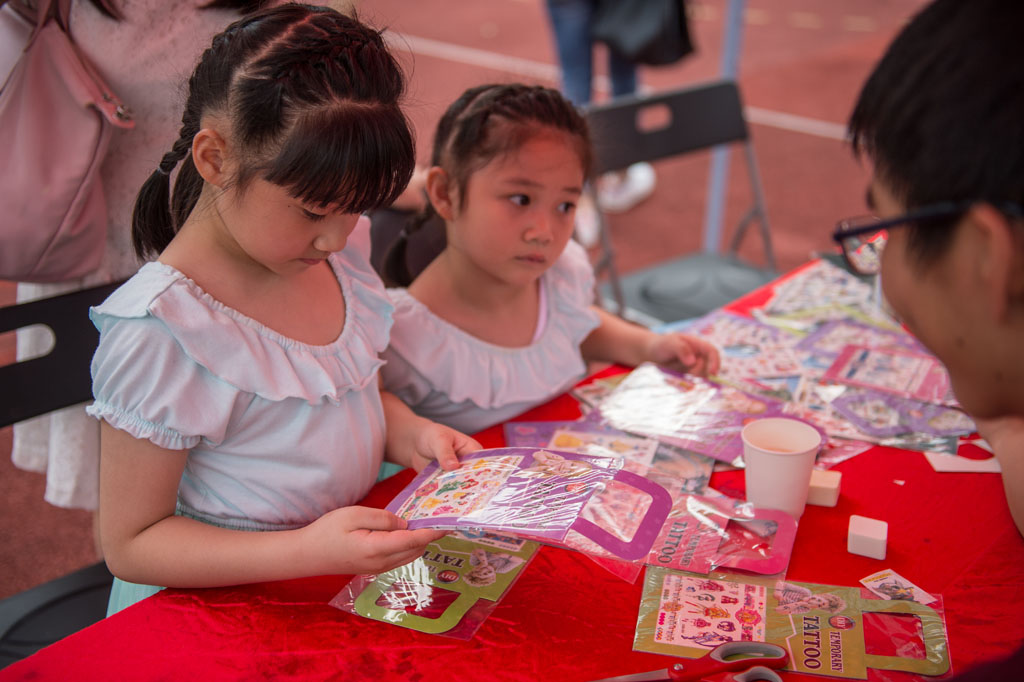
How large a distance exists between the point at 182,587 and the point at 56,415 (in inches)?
25.3

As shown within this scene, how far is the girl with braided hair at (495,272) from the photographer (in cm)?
139

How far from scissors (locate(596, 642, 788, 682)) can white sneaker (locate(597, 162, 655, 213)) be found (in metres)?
3.53

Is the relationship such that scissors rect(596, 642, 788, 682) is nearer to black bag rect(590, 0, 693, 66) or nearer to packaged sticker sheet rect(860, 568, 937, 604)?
packaged sticker sheet rect(860, 568, 937, 604)

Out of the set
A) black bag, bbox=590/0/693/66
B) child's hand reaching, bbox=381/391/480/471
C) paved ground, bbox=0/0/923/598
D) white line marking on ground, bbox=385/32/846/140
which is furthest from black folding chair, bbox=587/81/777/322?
white line marking on ground, bbox=385/32/846/140

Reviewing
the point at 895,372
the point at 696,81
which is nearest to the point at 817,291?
the point at 895,372

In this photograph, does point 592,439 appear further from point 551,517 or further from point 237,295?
point 237,295

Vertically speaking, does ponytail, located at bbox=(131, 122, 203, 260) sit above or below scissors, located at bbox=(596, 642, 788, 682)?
above

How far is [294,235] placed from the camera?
0.98 meters

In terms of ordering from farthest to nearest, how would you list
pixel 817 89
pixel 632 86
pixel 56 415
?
pixel 817 89, pixel 632 86, pixel 56 415

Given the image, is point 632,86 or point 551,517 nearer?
point 551,517

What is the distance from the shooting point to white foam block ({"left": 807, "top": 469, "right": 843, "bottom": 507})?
1153mm

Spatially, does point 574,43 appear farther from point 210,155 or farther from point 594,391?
point 210,155

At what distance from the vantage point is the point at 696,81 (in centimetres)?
570

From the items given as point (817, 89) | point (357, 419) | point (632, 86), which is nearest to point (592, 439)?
point (357, 419)
